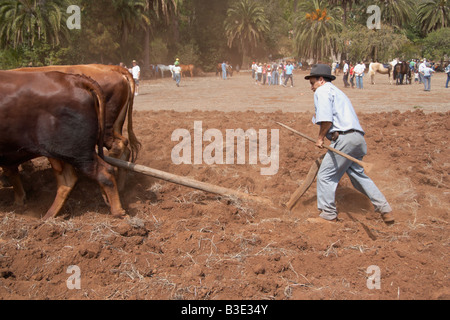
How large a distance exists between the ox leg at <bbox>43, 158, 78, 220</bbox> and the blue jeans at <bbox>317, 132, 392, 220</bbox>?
314 centimetres

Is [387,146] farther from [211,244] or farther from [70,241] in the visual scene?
[70,241]

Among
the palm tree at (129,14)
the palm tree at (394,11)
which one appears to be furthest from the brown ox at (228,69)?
the palm tree at (394,11)

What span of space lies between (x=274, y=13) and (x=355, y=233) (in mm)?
62840

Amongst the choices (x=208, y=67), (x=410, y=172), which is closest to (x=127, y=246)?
(x=410, y=172)

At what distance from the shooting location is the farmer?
5148 millimetres

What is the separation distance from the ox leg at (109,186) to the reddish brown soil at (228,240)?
0.57 ft

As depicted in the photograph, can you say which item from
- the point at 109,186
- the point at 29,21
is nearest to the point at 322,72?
the point at 109,186

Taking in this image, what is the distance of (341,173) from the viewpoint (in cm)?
531

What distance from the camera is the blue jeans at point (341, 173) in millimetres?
5184

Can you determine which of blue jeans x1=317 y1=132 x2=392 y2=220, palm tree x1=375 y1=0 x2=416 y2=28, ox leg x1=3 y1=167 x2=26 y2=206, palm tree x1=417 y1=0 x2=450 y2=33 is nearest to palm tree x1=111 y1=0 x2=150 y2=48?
palm tree x1=375 y1=0 x2=416 y2=28

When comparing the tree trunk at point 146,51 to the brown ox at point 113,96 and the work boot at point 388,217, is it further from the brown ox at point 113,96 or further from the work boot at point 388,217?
the work boot at point 388,217

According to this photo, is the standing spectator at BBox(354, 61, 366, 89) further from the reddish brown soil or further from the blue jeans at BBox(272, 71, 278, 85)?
the reddish brown soil

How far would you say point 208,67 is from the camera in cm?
5388

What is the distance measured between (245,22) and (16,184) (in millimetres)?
54743
